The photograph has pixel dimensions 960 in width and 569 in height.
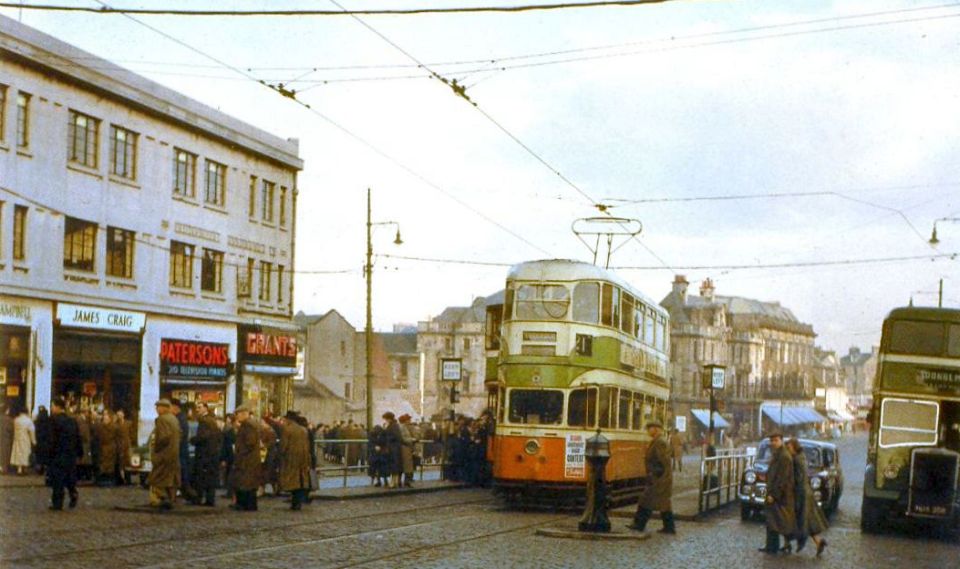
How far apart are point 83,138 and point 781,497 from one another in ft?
77.0

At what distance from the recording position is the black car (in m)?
25.1

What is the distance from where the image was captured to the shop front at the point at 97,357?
35812mm

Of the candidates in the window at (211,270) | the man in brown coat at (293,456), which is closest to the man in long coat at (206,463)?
the man in brown coat at (293,456)

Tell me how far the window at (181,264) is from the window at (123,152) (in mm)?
3097

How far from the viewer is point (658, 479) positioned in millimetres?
20734

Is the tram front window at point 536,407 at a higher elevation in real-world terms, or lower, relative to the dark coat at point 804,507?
higher

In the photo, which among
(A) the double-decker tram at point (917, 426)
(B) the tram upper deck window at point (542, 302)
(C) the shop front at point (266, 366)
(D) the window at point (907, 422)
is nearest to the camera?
(A) the double-decker tram at point (917, 426)

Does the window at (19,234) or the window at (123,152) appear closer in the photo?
the window at (19,234)

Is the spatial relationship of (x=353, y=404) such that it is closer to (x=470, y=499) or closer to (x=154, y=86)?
(x=154, y=86)

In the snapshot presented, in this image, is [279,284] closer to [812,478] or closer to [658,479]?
[812,478]

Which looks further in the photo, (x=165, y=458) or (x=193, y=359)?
(x=193, y=359)

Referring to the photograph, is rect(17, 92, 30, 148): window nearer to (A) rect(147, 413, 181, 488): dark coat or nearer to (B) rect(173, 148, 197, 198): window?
(B) rect(173, 148, 197, 198): window

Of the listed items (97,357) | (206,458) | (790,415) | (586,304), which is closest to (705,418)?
(790,415)

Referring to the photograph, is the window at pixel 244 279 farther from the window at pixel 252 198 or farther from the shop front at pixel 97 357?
the shop front at pixel 97 357
